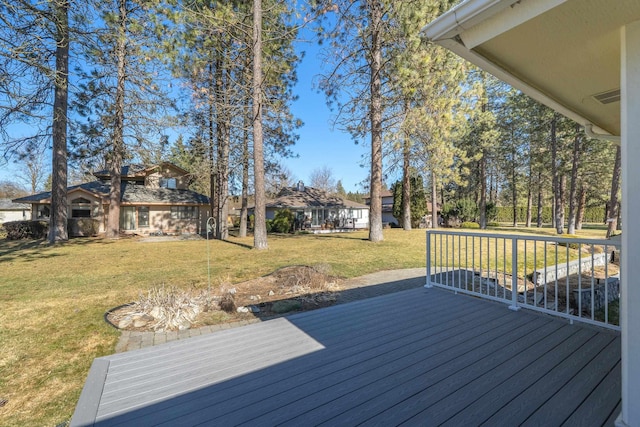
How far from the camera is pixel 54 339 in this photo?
3.58m

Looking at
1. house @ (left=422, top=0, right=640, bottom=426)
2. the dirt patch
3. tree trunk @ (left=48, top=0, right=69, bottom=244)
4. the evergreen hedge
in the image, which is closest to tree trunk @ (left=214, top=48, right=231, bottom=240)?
tree trunk @ (left=48, top=0, right=69, bottom=244)

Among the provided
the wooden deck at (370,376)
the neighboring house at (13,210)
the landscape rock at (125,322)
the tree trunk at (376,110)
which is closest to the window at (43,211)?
the neighboring house at (13,210)

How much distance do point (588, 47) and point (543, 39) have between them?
353 millimetres

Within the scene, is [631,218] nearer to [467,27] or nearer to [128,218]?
[467,27]

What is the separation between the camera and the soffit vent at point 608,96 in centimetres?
254

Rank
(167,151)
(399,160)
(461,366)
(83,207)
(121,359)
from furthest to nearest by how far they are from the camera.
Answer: (83,207), (167,151), (399,160), (121,359), (461,366)

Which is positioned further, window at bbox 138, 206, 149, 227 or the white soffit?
window at bbox 138, 206, 149, 227

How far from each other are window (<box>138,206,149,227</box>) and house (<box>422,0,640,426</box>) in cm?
2056

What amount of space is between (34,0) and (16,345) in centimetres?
763

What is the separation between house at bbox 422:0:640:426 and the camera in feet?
5.04

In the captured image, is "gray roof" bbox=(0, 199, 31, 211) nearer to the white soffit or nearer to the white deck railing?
the white deck railing

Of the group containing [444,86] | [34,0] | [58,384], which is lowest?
[58,384]

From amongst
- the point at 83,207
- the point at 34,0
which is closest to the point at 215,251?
the point at 34,0

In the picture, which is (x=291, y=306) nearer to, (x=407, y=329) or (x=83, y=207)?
(x=407, y=329)
